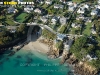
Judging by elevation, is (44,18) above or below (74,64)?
above

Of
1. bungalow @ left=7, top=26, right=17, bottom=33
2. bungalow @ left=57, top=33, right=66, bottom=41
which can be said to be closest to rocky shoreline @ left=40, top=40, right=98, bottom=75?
bungalow @ left=57, top=33, right=66, bottom=41

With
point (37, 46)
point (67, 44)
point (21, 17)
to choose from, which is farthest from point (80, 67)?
point (21, 17)

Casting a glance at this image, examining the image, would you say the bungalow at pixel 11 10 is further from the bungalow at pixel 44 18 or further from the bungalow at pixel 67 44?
the bungalow at pixel 67 44

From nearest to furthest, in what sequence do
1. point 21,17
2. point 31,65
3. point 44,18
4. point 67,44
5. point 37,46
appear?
point 31,65
point 67,44
point 37,46
point 44,18
point 21,17

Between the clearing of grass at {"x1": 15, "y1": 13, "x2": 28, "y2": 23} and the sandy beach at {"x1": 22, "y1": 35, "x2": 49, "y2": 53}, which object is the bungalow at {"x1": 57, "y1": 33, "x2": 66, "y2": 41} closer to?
the sandy beach at {"x1": 22, "y1": 35, "x2": 49, "y2": 53}

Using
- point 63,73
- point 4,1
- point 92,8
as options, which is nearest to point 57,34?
point 63,73

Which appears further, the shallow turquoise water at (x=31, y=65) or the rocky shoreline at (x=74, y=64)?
the shallow turquoise water at (x=31, y=65)

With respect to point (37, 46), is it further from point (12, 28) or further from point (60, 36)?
point (12, 28)

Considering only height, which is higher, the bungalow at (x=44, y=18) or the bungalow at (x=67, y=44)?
the bungalow at (x=44, y=18)

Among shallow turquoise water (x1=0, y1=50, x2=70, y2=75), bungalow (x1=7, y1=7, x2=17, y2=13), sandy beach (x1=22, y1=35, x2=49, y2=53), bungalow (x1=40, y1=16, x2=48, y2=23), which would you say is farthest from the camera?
bungalow (x1=7, y1=7, x2=17, y2=13)

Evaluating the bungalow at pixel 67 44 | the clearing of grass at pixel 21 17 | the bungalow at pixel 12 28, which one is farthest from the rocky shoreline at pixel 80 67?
the clearing of grass at pixel 21 17
